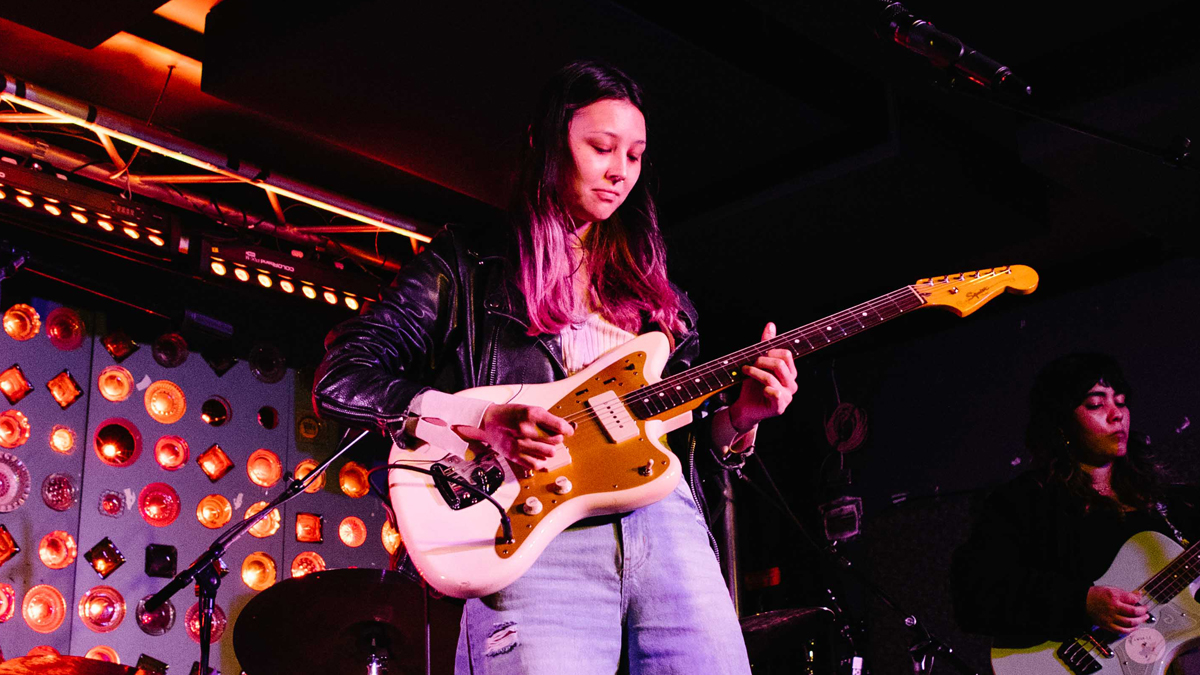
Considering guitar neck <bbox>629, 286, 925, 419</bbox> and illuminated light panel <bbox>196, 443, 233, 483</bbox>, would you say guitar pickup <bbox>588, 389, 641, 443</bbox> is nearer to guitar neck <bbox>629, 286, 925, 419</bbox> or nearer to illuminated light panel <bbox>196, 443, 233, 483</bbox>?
guitar neck <bbox>629, 286, 925, 419</bbox>

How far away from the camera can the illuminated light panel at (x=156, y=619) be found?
18.0ft

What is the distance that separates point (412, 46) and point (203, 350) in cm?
281

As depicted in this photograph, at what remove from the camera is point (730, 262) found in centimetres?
614

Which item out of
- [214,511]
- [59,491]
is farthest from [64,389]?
[214,511]

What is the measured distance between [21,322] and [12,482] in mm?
850

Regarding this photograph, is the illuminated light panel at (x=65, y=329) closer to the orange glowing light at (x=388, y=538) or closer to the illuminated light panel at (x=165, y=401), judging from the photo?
the illuminated light panel at (x=165, y=401)

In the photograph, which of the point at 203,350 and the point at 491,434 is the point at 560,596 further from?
the point at 203,350

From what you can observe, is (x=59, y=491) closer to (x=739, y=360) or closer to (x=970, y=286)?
(x=739, y=360)

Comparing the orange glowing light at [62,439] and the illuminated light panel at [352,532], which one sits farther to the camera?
the illuminated light panel at [352,532]

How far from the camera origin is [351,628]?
3391 mm

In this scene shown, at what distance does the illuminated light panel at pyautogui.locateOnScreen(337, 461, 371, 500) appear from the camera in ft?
21.7

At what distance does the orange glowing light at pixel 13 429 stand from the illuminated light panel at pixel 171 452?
2.34ft

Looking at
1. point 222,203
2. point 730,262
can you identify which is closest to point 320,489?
point 222,203

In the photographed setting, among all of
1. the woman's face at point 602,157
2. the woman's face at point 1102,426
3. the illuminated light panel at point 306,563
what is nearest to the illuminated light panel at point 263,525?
the illuminated light panel at point 306,563
